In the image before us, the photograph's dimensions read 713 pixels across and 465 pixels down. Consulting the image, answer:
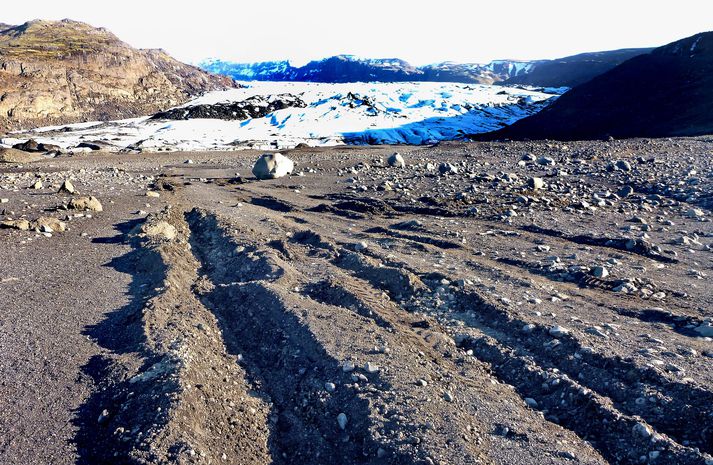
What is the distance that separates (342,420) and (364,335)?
1.47m

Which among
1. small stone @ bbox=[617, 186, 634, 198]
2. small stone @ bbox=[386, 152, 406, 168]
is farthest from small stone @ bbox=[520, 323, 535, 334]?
small stone @ bbox=[386, 152, 406, 168]

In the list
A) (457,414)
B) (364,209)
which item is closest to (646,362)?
(457,414)

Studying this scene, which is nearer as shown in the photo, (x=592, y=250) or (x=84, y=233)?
(x=592, y=250)

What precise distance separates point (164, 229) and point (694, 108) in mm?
30257

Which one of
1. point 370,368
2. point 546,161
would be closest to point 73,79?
point 546,161

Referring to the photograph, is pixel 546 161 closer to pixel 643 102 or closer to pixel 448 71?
pixel 643 102

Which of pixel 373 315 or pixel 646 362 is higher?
pixel 646 362

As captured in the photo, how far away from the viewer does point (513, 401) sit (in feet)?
14.8

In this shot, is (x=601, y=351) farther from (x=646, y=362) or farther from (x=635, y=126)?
(x=635, y=126)

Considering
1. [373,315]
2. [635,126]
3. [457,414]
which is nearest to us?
[457,414]

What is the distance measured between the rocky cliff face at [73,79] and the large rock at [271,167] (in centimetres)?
3670

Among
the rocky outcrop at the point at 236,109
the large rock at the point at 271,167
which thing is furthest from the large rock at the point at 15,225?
the rocky outcrop at the point at 236,109

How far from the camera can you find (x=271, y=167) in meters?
18.9

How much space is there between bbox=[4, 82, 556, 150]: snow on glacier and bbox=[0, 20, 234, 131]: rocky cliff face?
3700 millimetres
